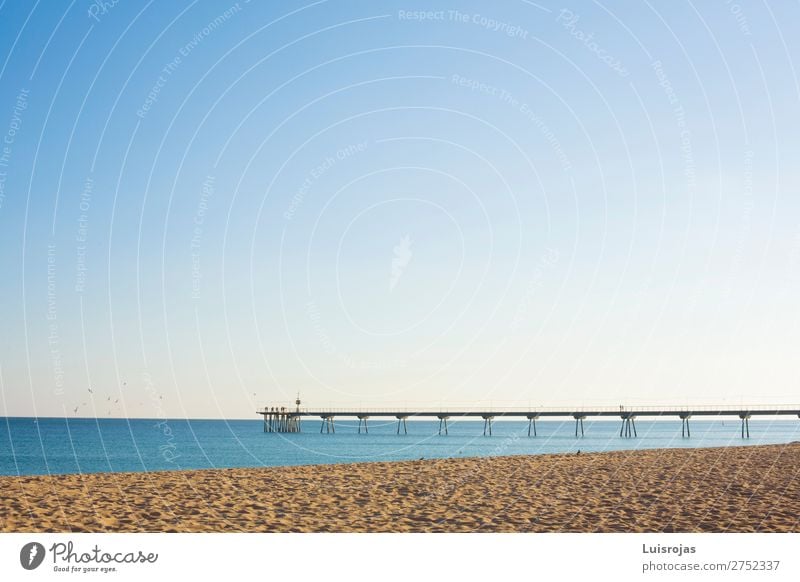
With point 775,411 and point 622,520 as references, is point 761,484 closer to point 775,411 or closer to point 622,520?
point 622,520

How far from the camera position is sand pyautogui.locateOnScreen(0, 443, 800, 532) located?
43.9 feet

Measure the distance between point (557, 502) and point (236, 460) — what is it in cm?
6338

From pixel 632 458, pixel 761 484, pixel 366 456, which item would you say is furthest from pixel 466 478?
pixel 366 456

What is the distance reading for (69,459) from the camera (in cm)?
8150

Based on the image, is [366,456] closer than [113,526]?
No

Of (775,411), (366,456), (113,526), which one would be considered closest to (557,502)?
(113,526)

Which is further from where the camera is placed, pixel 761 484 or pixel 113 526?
pixel 761 484

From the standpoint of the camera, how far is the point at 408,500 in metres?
16.7

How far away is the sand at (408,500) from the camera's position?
13383mm

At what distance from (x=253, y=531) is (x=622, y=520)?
6.64 metres

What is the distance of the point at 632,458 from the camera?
30.9 metres

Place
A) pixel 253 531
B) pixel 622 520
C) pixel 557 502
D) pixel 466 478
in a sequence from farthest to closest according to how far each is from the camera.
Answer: pixel 466 478 → pixel 557 502 → pixel 622 520 → pixel 253 531

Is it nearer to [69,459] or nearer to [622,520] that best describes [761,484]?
[622,520]
